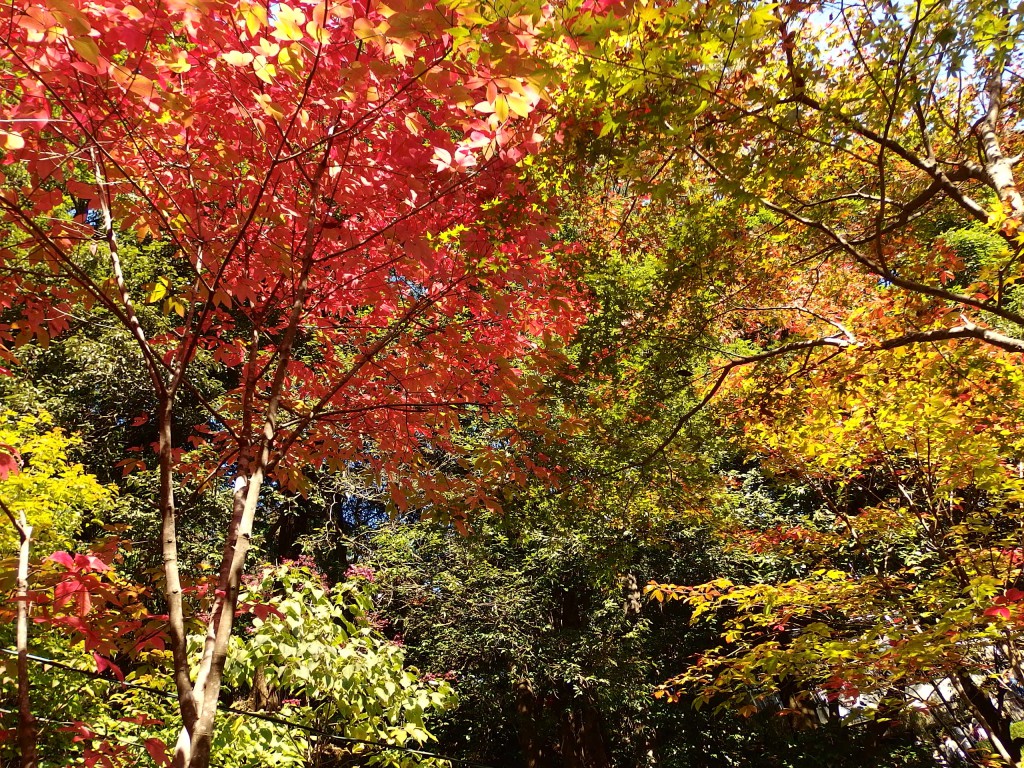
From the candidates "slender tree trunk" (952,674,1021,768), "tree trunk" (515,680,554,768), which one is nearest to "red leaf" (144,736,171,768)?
"slender tree trunk" (952,674,1021,768)

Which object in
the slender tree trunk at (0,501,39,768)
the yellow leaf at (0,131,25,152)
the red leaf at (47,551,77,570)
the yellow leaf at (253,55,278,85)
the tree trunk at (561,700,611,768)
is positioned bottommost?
the tree trunk at (561,700,611,768)

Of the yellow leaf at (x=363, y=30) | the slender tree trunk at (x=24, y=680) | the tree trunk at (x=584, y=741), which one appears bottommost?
the tree trunk at (x=584, y=741)

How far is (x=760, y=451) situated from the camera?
4758 mm

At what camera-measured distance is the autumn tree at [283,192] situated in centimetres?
157

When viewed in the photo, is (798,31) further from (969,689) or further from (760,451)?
(969,689)

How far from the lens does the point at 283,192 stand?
2.58 m

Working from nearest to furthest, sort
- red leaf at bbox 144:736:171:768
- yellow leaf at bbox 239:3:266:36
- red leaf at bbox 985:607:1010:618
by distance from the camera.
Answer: yellow leaf at bbox 239:3:266:36 < red leaf at bbox 144:736:171:768 < red leaf at bbox 985:607:1010:618

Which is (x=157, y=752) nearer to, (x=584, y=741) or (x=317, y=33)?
(x=317, y=33)

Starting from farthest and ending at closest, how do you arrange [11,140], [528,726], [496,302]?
[528,726], [496,302], [11,140]

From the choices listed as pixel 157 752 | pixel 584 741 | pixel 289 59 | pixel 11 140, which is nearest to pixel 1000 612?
pixel 157 752

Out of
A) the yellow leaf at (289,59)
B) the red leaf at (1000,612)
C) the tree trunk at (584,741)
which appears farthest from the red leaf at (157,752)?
the tree trunk at (584,741)

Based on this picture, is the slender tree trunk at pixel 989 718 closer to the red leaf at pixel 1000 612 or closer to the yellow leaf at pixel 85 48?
the red leaf at pixel 1000 612

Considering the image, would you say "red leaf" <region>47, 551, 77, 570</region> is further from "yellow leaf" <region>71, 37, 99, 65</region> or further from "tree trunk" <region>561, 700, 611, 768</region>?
"tree trunk" <region>561, 700, 611, 768</region>

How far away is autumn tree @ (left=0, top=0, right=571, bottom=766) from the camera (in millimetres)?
1568
